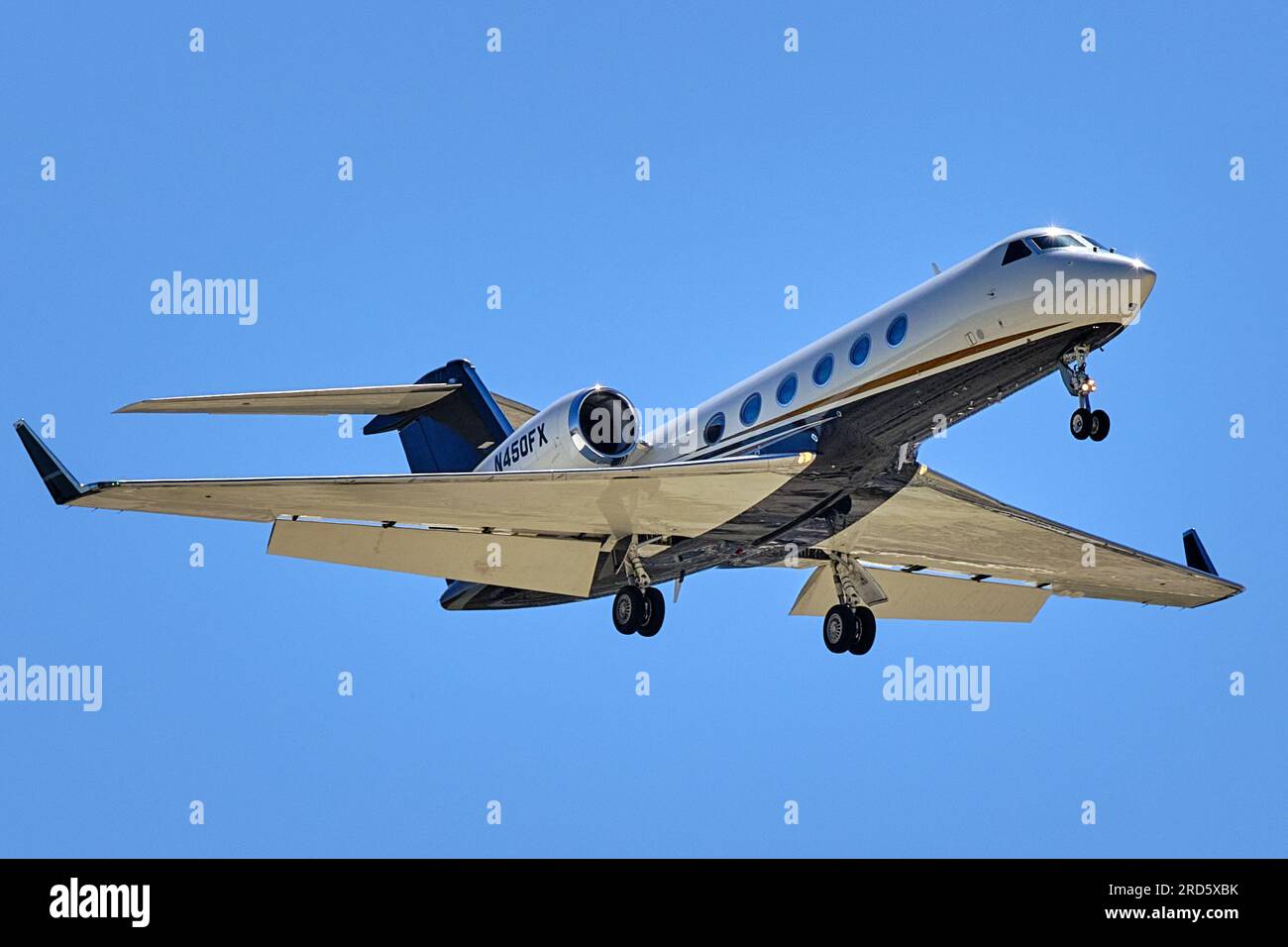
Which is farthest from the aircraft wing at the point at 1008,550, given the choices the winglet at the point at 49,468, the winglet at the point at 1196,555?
the winglet at the point at 49,468

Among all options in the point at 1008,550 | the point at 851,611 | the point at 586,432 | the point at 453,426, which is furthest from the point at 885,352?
the point at 453,426

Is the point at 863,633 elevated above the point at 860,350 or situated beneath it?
situated beneath

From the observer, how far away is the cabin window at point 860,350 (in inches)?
719

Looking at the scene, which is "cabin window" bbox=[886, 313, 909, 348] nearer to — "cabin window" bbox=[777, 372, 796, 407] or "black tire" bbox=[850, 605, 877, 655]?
"cabin window" bbox=[777, 372, 796, 407]

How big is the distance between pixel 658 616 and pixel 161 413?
6.56m

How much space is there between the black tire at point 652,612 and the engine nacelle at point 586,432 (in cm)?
175

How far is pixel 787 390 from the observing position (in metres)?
19.2

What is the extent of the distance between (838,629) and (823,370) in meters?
4.16

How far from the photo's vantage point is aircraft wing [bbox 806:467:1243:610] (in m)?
20.5

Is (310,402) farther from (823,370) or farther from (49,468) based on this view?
(823,370)

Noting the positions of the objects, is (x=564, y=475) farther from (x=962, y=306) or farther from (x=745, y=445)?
(x=962, y=306)

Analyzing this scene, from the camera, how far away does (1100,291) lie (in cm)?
1634

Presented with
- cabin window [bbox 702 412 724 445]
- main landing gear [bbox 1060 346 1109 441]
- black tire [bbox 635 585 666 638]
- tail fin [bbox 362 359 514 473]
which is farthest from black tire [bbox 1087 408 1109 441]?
tail fin [bbox 362 359 514 473]

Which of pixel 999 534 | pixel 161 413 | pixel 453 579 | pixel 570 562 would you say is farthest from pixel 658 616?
pixel 161 413
